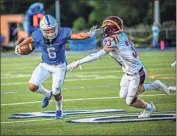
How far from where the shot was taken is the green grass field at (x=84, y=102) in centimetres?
941

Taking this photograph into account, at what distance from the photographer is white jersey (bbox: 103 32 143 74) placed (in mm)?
6626

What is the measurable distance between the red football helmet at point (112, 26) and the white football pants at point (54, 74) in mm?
974

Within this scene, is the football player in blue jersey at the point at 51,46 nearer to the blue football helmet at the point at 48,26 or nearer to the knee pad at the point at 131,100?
the blue football helmet at the point at 48,26

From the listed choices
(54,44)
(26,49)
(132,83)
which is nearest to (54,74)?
(26,49)

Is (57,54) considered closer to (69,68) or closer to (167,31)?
(69,68)

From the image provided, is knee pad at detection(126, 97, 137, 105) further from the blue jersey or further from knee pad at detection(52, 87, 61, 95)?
the blue jersey

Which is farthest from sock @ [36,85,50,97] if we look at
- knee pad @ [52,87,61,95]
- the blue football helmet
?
the blue football helmet

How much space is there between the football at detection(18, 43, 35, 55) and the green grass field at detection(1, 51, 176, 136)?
2.87 meters

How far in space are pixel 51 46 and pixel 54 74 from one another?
75 centimetres

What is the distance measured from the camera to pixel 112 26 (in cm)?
599

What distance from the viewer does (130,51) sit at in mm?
7133

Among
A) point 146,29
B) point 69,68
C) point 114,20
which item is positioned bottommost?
point 146,29

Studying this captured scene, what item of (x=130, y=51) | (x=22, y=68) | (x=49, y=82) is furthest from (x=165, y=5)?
(x=130, y=51)

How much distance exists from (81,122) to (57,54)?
11.3 ft
